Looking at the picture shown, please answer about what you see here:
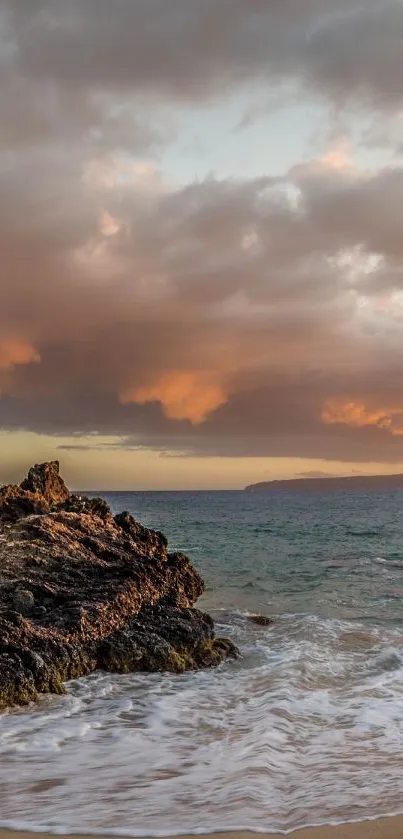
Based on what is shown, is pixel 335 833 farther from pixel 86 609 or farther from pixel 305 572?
pixel 305 572

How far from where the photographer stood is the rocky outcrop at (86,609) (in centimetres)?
1177

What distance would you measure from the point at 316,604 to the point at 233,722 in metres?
12.1

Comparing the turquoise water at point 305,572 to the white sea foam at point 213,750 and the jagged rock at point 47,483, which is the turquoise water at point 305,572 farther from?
the white sea foam at point 213,750

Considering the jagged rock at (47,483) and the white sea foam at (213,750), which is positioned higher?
the jagged rock at (47,483)

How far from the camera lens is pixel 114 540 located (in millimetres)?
19156

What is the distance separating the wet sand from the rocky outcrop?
4.42 m

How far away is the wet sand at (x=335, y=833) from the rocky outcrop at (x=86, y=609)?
14.5 feet

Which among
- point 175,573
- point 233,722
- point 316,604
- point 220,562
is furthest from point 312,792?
point 220,562

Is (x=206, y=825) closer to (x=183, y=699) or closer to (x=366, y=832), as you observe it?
(x=366, y=832)

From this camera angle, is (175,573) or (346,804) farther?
(175,573)

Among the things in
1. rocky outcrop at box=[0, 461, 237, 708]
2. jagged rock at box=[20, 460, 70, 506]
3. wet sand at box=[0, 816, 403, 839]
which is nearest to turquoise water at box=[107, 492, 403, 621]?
rocky outcrop at box=[0, 461, 237, 708]

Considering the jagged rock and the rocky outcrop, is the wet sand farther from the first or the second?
the jagged rock

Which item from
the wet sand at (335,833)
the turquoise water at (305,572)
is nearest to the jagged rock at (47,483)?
the turquoise water at (305,572)

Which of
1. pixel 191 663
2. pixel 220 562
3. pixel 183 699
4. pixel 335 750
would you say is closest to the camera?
pixel 335 750
